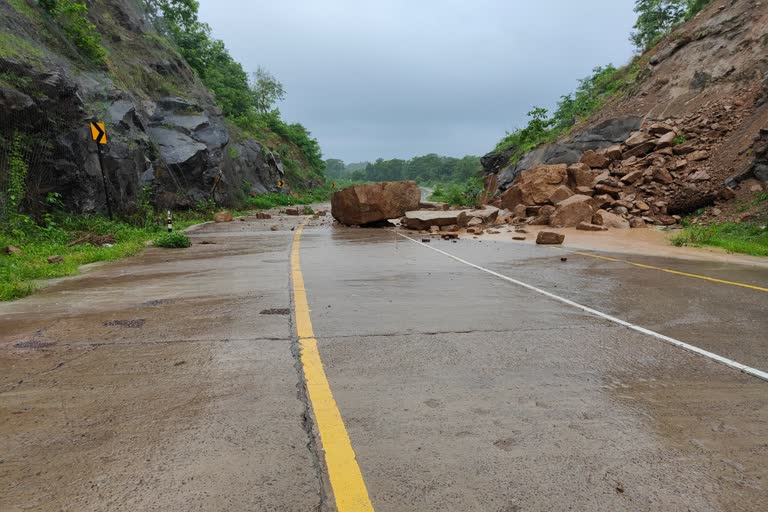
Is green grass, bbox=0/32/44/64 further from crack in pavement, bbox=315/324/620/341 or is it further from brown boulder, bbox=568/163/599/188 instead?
brown boulder, bbox=568/163/599/188

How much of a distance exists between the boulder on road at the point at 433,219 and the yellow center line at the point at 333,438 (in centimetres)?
1580

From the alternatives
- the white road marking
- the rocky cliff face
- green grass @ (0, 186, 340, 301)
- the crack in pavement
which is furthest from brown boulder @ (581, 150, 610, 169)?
the crack in pavement

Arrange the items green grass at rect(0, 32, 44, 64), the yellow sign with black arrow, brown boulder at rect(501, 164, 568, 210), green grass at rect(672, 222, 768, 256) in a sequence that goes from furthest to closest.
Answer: brown boulder at rect(501, 164, 568, 210), the yellow sign with black arrow, green grass at rect(0, 32, 44, 64), green grass at rect(672, 222, 768, 256)

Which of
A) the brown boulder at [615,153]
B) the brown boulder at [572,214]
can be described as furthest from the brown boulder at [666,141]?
the brown boulder at [572,214]

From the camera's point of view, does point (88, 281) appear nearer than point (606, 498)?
No

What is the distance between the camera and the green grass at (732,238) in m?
12.8

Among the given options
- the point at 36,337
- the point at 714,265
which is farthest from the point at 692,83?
the point at 36,337

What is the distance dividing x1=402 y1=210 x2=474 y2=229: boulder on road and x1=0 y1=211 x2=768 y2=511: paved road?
13579 mm

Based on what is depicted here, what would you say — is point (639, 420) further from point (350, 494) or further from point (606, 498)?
point (350, 494)

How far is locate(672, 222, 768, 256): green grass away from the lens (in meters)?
A: 12.8

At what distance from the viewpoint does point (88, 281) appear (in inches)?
327

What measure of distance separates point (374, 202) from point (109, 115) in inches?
455

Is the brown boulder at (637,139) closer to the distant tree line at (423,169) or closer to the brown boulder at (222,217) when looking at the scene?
the brown boulder at (222,217)

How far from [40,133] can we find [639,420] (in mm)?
17527
